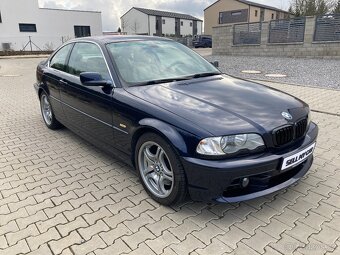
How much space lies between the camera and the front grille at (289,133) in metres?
2.55

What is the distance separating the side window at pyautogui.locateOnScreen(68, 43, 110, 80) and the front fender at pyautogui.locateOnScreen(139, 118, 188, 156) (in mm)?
972

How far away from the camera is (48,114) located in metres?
5.37

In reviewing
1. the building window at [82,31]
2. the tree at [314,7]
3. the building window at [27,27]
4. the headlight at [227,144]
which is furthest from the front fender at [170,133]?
the building window at [82,31]

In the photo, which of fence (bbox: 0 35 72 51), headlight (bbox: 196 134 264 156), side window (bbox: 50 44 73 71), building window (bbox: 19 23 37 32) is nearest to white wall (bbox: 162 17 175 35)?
fence (bbox: 0 35 72 51)

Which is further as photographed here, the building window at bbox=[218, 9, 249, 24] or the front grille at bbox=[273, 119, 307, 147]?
the building window at bbox=[218, 9, 249, 24]

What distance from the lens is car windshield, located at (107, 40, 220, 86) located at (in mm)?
3312

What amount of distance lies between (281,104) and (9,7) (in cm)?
3846

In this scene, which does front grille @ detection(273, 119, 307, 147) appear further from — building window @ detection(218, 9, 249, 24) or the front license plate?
building window @ detection(218, 9, 249, 24)

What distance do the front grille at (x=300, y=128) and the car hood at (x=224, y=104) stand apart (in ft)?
0.20

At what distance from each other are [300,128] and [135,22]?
210ft

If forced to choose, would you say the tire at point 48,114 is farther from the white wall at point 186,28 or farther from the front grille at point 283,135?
the white wall at point 186,28

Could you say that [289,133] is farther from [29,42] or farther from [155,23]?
[155,23]

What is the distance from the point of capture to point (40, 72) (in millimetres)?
5223

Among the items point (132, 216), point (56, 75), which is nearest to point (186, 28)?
point (56, 75)
